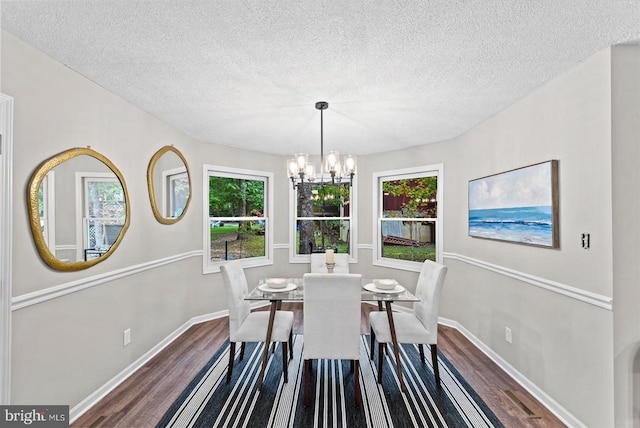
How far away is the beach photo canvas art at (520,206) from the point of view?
221cm

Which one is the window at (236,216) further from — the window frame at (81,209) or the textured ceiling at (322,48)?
the window frame at (81,209)

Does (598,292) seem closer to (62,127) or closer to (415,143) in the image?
(415,143)

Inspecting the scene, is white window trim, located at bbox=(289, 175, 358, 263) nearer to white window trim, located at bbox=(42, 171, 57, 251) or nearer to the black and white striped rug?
the black and white striped rug

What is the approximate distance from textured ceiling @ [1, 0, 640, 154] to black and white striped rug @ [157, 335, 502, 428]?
2.43 meters

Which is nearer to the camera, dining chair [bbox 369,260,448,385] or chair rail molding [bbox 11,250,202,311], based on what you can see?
chair rail molding [bbox 11,250,202,311]

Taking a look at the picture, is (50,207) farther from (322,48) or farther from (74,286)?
(322,48)

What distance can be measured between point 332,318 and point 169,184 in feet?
7.79

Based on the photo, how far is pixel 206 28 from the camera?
5.31 feet

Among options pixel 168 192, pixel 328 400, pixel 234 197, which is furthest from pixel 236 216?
pixel 328 400

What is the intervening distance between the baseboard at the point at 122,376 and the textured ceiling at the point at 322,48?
7.80 ft

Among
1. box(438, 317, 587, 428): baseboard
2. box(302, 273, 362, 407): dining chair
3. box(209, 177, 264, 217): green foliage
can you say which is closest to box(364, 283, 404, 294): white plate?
box(302, 273, 362, 407): dining chair

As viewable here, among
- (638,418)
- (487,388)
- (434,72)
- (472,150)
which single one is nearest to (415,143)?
(472,150)

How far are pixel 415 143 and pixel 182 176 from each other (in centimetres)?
308

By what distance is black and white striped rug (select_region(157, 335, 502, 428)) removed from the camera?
2039 millimetres
